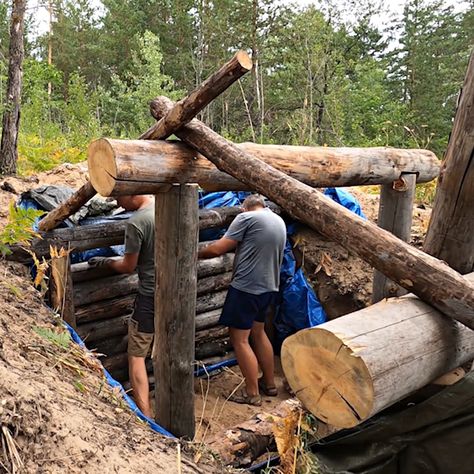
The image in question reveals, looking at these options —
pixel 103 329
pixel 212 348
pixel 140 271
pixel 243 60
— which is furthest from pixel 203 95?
pixel 212 348

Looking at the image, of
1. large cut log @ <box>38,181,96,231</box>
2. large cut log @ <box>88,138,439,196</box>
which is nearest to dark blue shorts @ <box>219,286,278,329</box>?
large cut log @ <box>88,138,439,196</box>

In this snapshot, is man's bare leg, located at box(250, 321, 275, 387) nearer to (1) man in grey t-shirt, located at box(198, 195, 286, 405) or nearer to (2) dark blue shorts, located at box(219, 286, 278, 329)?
(1) man in grey t-shirt, located at box(198, 195, 286, 405)

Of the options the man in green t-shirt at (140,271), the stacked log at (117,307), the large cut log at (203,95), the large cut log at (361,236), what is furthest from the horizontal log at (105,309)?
the large cut log at (361,236)

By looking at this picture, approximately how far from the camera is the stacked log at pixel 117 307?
4535mm

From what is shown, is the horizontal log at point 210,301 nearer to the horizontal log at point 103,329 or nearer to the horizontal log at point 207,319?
the horizontal log at point 207,319

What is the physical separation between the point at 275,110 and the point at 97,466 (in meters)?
19.3

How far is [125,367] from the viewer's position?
4941 mm

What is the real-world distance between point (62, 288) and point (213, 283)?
1.76 metres

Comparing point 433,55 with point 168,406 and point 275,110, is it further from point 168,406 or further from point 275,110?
point 168,406

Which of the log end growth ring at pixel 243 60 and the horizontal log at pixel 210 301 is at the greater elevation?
the log end growth ring at pixel 243 60

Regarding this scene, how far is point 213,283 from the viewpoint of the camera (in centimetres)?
549

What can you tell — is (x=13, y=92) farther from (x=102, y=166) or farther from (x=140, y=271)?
(x=102, y=166)

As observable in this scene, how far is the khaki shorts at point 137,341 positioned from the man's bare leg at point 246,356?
2.91ft

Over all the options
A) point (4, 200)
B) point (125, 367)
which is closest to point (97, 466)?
point (125, 367)
